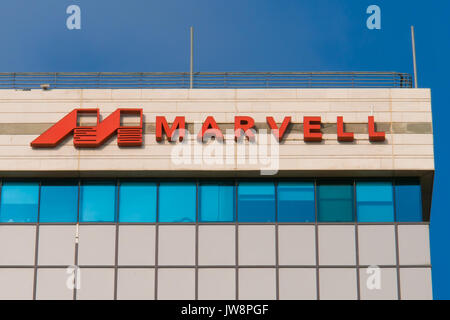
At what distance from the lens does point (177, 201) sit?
42375 mm

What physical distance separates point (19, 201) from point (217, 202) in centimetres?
848

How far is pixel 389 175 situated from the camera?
42406 millimetres

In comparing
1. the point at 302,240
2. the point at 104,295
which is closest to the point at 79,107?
the point at 104,295

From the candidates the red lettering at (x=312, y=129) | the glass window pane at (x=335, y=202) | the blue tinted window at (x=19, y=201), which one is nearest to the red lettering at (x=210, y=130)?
the red lettering at (x=312, y=129)

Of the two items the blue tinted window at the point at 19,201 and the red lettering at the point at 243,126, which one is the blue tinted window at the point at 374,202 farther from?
the blue tinted window at the point at 19,201

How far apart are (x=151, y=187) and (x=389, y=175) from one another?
33.4ft

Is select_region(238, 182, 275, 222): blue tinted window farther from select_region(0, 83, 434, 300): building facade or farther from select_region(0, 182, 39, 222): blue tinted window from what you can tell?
select_region(0, 182, 39, 222): blue tinted window

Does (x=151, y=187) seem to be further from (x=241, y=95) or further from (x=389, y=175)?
(x=389, y=175)

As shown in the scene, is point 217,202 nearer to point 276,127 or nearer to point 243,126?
point 243,126

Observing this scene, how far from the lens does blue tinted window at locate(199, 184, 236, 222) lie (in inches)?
1662

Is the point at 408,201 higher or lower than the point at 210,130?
lower

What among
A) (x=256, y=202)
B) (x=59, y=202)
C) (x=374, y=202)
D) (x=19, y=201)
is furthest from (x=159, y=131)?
(x=374, y=202)
